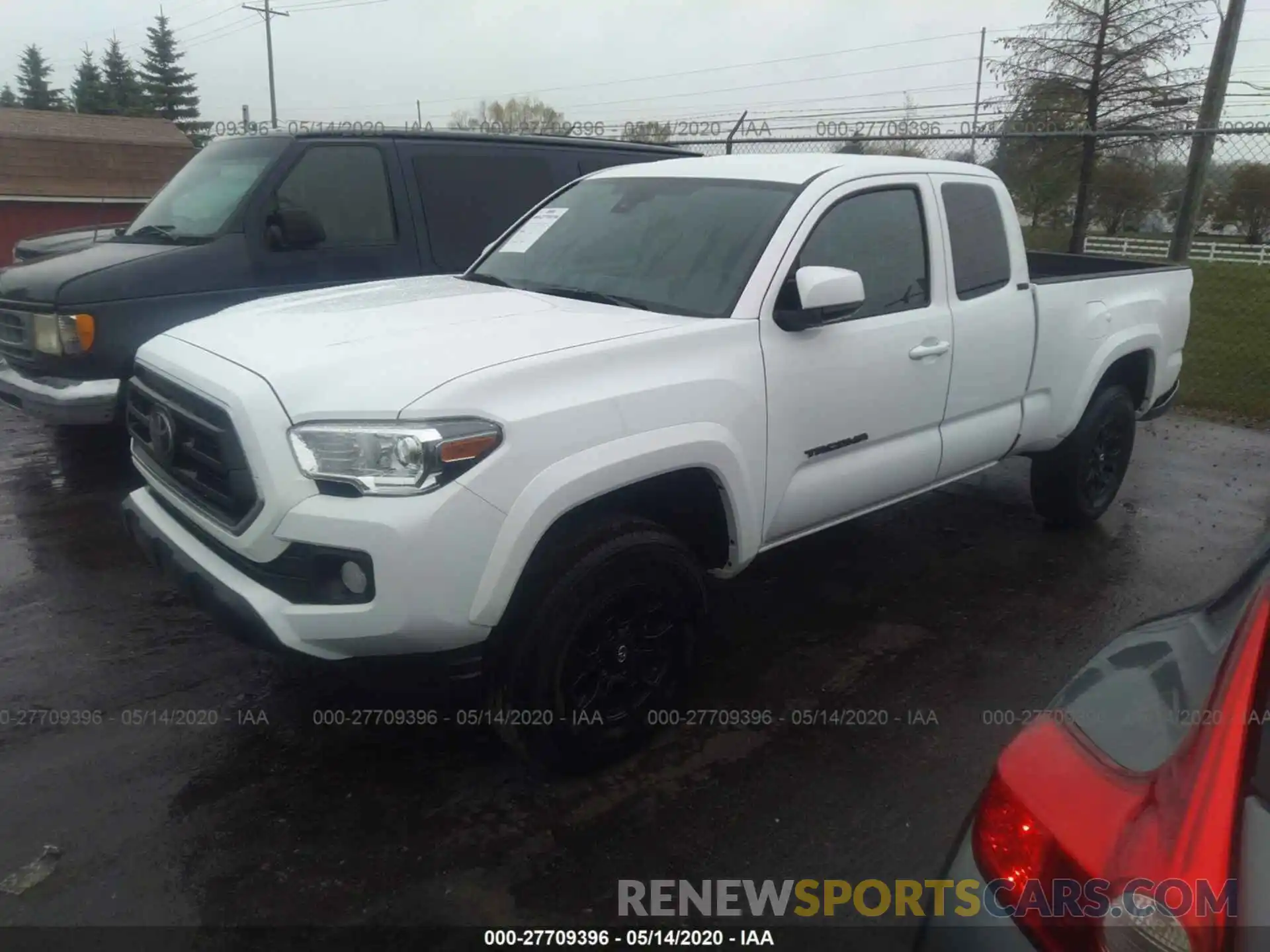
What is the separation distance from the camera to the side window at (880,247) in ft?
12.6

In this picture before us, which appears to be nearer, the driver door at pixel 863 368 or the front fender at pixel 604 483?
the front fender at pixel 604 483

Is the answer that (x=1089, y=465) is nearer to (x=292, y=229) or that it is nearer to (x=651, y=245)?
(x=651, y=245)

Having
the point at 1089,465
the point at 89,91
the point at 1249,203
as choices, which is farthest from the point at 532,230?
the point at 89,91

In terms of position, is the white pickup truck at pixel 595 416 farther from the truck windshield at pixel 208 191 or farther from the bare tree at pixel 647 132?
the bare tree at pixel 647 132

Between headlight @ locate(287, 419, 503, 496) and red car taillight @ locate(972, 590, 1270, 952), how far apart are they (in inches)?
61.5

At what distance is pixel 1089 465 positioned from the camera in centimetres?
546

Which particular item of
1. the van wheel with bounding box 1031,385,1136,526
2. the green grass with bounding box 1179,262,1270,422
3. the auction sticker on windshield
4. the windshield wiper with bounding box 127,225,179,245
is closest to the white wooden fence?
the green grass with bounding box 1179,262,1270,422

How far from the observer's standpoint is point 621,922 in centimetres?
262

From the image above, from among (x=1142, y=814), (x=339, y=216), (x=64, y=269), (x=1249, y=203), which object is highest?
(x=1249, y=203)

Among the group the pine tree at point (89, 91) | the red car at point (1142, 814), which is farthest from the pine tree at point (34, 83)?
the red car at point (1142, 814)

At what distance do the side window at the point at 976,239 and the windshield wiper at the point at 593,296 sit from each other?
63.3 inches

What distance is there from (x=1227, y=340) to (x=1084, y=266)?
7198mm

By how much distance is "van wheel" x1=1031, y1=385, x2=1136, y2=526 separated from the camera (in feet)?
17.4

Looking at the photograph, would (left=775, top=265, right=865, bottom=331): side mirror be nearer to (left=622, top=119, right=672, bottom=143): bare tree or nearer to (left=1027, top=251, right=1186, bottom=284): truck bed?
(left=1027, top=251, right=1186, bottom=284): truck bed
